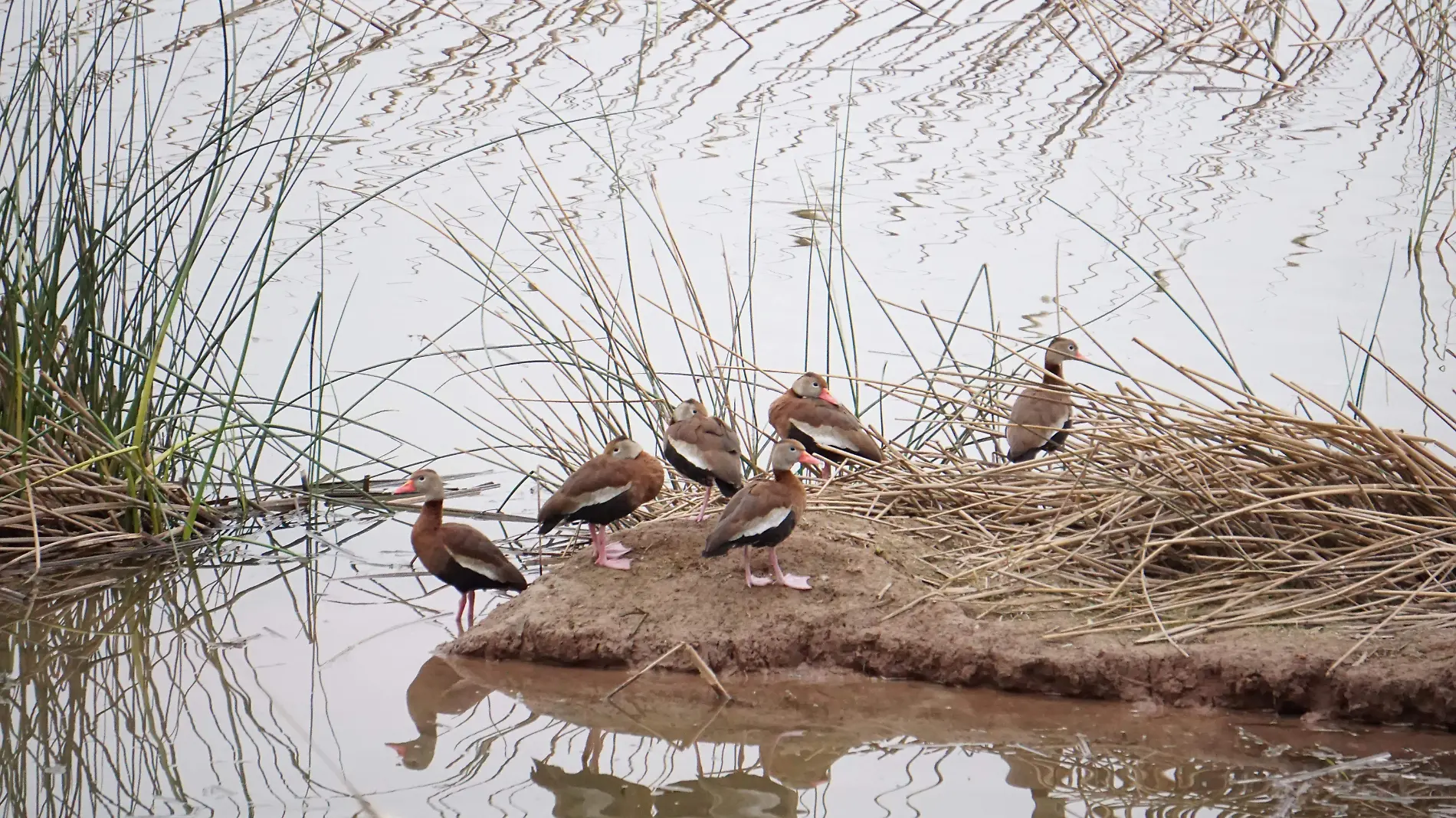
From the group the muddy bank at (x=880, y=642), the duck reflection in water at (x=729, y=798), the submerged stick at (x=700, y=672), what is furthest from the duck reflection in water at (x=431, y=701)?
the duck reflection in water at (x=729, y=798)

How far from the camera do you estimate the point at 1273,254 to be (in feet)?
29.4

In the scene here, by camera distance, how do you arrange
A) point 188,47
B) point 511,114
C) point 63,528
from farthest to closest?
point 188,47 < point 511,114 < point 63,528

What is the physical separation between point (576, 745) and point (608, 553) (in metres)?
0.96

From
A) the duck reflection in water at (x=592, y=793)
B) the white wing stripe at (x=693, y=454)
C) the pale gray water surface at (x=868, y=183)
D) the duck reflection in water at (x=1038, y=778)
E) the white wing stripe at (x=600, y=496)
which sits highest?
the pale gray water surface at (x=868, y=183)

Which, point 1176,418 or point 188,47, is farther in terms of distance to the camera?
point 188,47

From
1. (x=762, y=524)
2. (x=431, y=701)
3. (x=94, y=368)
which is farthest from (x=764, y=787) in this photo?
(x=94, y=368)

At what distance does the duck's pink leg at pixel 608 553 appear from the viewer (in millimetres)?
4883

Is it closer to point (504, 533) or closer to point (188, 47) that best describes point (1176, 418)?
point (504, 533)

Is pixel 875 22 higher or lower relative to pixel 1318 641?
higher

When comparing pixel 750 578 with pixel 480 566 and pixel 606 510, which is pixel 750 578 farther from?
pixel 480 566

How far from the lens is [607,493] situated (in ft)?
15.8

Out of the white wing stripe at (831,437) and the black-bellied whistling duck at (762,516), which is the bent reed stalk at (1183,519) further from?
the black-bellied whistling duck at (762,516)

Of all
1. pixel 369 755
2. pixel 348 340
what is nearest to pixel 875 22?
pixel 348 340

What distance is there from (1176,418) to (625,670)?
197cm
